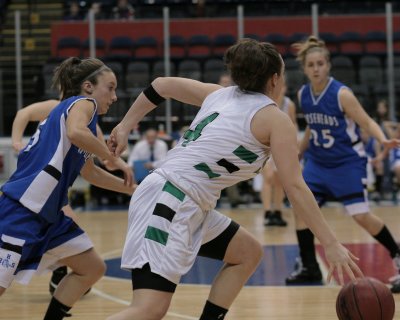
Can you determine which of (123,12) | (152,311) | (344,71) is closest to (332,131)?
(152,311)

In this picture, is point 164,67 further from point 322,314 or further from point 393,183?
point 322,314

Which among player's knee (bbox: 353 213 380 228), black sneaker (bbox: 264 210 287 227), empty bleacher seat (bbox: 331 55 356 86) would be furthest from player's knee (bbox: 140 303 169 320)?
empty bleacher seat (bbox: 331 55 356 86)

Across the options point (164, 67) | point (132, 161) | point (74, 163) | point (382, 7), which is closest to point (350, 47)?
point (382, 7)

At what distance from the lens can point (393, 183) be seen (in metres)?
13.0

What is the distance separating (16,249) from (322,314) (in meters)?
2.02

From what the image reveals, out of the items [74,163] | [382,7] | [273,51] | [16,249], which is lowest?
[16,249]

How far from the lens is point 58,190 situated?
400cm

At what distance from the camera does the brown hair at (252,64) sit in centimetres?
327

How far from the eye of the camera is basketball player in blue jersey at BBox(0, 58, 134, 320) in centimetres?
391

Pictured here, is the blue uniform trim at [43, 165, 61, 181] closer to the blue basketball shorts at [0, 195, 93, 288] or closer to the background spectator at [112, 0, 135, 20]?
the blue basketball shorts at [0, 195, 93, 288]

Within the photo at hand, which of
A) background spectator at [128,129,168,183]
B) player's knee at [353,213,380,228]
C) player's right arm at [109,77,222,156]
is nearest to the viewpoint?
player's right arm at [109,77,222,156]

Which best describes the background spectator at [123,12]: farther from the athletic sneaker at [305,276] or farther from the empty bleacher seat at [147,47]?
the athletic sneaker at [305,276]

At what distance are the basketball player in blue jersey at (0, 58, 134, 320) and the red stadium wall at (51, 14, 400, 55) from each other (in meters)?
12.4

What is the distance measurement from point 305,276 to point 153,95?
9.46 ft
